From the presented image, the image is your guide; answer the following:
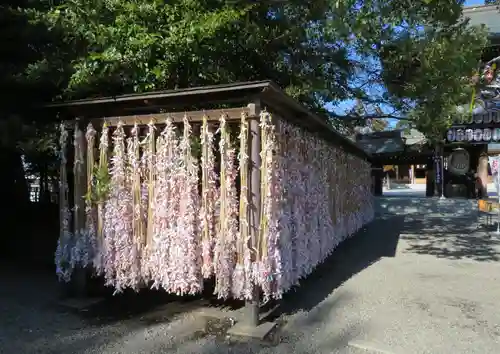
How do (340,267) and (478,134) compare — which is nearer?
(340,267)

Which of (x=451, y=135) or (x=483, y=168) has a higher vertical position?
(x=451, y=135)

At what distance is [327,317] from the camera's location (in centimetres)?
502

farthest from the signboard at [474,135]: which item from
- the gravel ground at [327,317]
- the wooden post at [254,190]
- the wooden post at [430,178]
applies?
the wooden post at [254,190]

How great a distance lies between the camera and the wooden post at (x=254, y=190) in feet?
14.9

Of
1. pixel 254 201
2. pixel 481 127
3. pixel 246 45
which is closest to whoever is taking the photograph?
pixel 254 201

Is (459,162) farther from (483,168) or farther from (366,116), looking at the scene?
(366,116)

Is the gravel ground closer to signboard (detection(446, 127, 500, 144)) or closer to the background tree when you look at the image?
the background tree

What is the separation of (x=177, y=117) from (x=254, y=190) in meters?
1.29

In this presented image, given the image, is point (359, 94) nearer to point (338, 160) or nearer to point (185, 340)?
point (338, 160)

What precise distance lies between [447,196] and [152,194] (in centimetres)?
1800

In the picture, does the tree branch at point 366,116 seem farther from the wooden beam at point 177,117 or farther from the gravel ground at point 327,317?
the wooden beam at point 177,117

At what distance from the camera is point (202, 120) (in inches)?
192

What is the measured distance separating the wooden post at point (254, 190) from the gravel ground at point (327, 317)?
389 millimetres

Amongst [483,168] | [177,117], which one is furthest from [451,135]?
[177,117]
